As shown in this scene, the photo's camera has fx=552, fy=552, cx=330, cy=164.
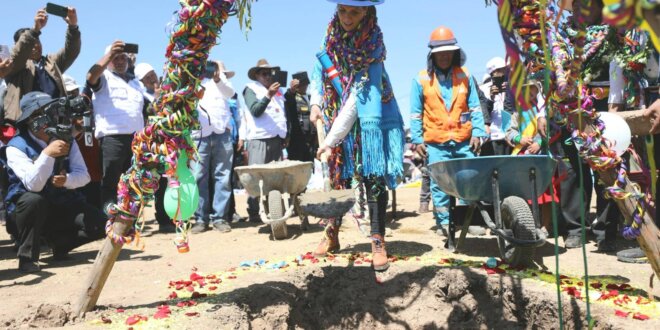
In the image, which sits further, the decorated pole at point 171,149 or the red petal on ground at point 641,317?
→ the decorated pole at point 171,149

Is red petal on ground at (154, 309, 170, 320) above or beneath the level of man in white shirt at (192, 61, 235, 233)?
beneath

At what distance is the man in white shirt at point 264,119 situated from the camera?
7.24m

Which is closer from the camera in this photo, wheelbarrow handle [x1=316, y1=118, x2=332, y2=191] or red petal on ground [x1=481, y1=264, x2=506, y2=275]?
red petal on ground [x1=481, y1=264, x2=506, y2=275]

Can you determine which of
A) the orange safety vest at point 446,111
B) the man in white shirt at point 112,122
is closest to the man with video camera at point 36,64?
the man in white shirt at point 112,122

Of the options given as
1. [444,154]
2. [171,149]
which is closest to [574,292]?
[444,154]

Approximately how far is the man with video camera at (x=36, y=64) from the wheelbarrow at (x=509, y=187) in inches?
160

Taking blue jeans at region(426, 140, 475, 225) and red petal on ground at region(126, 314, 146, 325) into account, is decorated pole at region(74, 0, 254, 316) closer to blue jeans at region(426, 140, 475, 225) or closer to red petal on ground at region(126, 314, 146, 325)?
red petal on ground at region(126, 314, 146, 325)

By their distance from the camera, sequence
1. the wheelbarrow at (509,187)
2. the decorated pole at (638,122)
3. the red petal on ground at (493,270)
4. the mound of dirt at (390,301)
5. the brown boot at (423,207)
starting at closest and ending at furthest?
the decorated pole at (638,122), the mound of dirt at (390,301), the wheelbarrow at (509,187), the red petal on ground at (493,270), the brown boot at (423,207)

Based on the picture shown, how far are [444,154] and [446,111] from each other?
42 centimetres

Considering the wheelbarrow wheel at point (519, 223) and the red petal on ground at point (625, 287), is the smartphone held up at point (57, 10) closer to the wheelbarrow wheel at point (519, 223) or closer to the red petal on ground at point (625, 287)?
Answer: the wheelbarrow wheel at point (519, 223)

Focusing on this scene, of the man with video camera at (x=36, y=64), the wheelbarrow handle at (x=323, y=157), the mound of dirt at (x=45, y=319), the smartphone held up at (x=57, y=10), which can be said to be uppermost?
the smartphone held up at (x=57, y=10)

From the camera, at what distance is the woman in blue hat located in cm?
404

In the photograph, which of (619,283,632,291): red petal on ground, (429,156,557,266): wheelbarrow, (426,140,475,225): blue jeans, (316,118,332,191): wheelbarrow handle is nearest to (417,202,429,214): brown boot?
(426,140,475,225): blue jeans

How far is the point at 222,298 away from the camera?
3.47 meters
